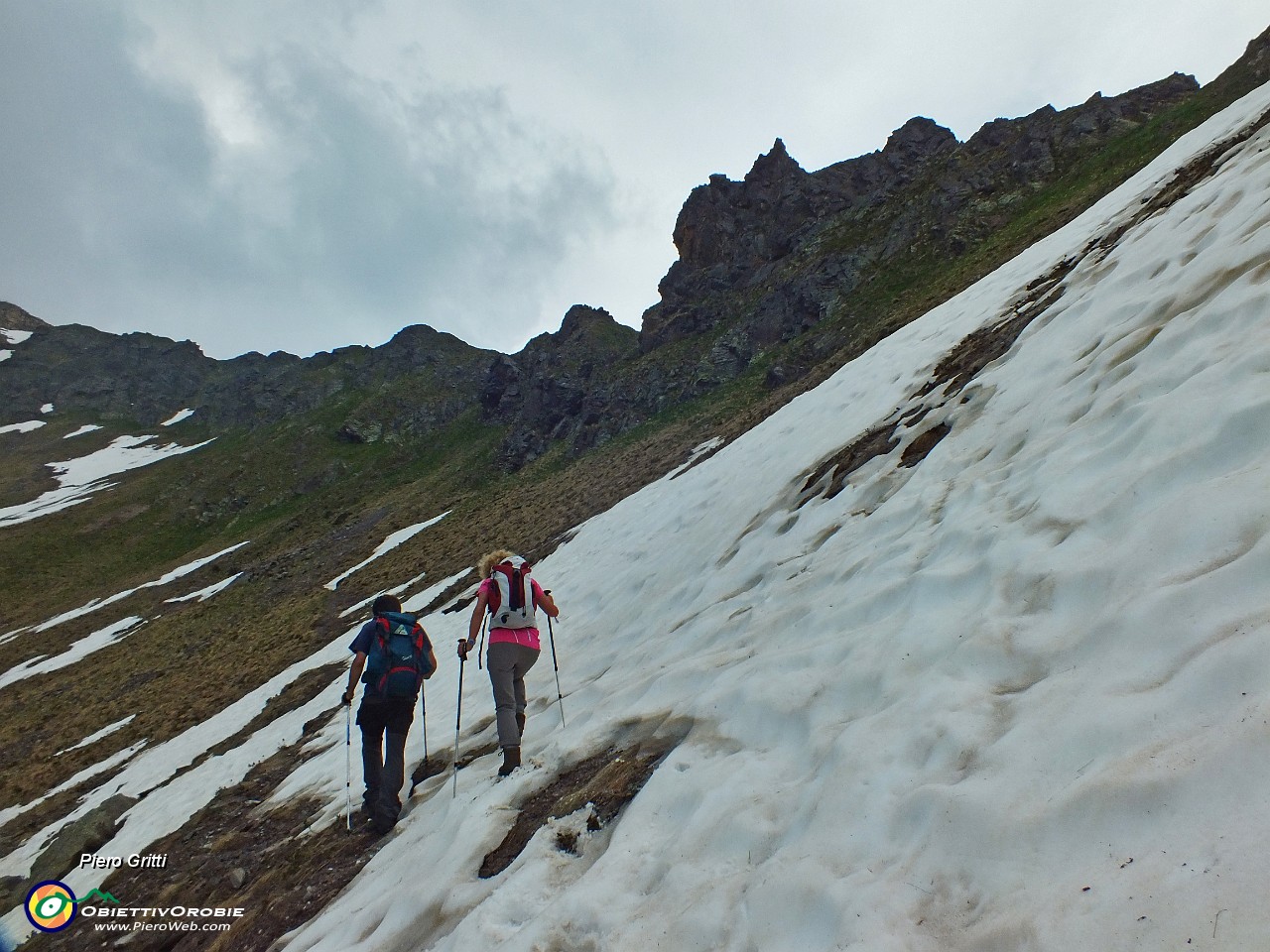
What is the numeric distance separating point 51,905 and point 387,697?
26.4 feet

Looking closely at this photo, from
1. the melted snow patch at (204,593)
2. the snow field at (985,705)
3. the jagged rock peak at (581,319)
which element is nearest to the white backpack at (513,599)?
the snow field at (985,705)

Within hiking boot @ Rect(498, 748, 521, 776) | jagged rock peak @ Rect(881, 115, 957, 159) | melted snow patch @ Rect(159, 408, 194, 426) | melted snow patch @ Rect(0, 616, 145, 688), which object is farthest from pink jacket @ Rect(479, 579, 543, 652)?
melted snow patch @ Rect(159, 408, 194, 426)

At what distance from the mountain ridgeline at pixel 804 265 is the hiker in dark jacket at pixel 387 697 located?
20.3 meters

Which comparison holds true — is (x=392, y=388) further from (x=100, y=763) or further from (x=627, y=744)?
(x=627, y=744)

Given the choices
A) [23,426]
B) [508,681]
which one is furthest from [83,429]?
[508,681]

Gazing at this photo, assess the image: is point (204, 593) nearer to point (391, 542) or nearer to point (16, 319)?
point (391, 542)

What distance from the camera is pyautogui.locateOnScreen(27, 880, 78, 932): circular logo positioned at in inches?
377

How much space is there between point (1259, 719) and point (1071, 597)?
1.50m

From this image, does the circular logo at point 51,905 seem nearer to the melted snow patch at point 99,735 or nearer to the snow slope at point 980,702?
the snow slope at point 980,702

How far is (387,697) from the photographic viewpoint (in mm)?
7641

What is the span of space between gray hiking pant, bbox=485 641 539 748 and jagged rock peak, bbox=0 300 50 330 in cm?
21917

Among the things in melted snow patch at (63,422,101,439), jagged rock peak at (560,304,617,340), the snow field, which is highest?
melted snow patch at (63,422,101,439)

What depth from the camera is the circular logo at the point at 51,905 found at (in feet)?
31.4

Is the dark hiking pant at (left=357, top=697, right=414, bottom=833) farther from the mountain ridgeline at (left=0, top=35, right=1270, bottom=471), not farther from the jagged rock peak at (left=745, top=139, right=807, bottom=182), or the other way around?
the jagged rock peak at (left=745, top=139, right=807, bottom=182)
